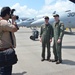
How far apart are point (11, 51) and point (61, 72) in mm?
3207

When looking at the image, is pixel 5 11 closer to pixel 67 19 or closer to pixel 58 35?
pixel 58 35

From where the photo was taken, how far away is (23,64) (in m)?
9.16

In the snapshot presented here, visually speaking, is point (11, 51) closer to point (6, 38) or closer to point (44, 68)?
point (6, 38)

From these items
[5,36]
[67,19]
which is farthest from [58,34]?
[67,19]

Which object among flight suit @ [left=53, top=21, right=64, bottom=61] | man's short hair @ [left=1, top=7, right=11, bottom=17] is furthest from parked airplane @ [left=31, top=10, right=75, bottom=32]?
man's short hair @ [left=1, top=7, right=11, bottom=17]

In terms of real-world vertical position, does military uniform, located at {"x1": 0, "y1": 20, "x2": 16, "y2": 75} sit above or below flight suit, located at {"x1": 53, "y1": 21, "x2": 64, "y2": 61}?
above

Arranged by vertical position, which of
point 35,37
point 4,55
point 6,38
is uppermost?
point 6,38

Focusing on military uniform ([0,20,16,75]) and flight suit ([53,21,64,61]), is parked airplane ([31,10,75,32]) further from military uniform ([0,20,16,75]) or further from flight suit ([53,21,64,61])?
military uniform ([0,20,16,75])

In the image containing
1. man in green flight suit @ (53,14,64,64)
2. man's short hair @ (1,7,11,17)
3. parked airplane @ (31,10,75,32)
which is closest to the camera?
man's short hair @ (1,7,11,17)

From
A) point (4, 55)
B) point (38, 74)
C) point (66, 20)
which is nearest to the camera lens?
point (4, 55)

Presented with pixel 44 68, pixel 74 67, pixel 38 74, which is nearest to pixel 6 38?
pixel 38 74

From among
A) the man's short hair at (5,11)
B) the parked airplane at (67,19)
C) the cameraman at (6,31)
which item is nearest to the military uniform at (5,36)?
the cameraman at (6,31)

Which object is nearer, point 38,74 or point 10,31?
point 10,31

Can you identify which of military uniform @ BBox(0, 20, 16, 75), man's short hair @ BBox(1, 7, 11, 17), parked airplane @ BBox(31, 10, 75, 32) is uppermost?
man's short hair @ BBox(1, 7, 11, 17)
